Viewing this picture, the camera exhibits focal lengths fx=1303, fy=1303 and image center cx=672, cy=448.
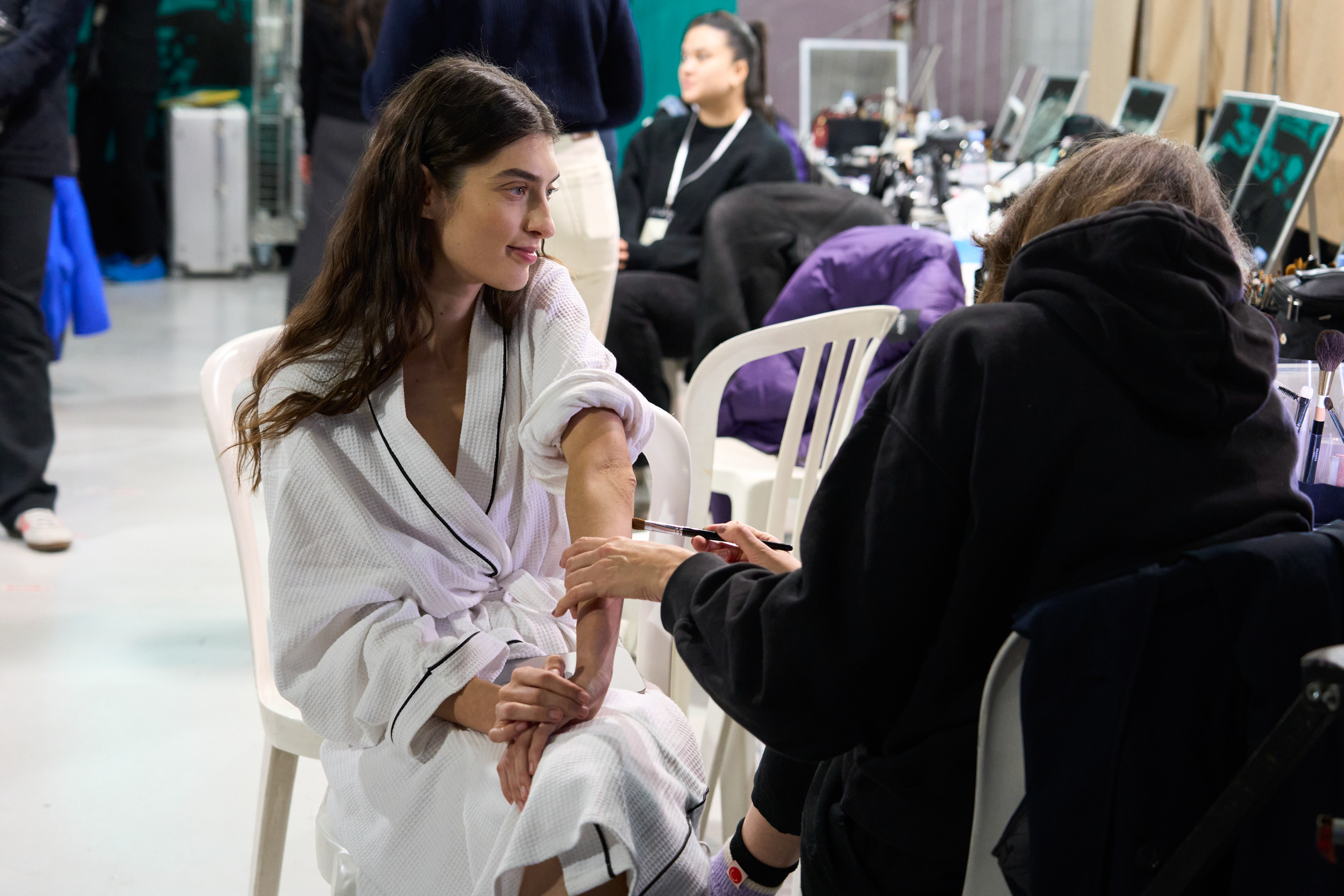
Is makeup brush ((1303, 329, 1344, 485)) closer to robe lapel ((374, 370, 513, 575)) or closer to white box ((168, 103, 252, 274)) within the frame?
robe lapel ((374, 370, 513, 575))

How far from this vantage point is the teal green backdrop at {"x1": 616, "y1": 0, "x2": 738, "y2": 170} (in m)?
6.41

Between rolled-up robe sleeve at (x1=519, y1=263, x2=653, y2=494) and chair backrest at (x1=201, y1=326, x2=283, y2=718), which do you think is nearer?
rolled-up robe sleeve at (x1=519, y1=263, x2=653, y2=494)

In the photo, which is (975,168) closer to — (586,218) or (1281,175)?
(1281,175)

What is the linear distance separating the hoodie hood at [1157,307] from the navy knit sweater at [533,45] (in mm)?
1767

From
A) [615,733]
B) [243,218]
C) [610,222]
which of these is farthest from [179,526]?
[243,218]

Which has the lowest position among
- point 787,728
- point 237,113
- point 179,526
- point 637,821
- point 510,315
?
point 179,526

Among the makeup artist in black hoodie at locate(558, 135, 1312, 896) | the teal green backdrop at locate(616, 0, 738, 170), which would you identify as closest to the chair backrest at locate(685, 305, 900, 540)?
the makeup artist in black hoodie at locate(558, 135, 1312, 896)

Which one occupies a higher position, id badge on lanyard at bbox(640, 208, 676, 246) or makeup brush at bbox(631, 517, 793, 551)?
id badge on lanyard at bbox(640, 208, 676, 246)

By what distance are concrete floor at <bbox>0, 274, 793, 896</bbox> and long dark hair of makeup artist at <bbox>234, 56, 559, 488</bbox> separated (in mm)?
963

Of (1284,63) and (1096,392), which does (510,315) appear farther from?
(1284,63)

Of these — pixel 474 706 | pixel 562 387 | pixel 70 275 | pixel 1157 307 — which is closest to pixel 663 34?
pixel 70 275

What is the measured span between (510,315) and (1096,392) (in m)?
0.78

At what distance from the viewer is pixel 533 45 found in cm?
267

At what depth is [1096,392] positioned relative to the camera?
96cm
